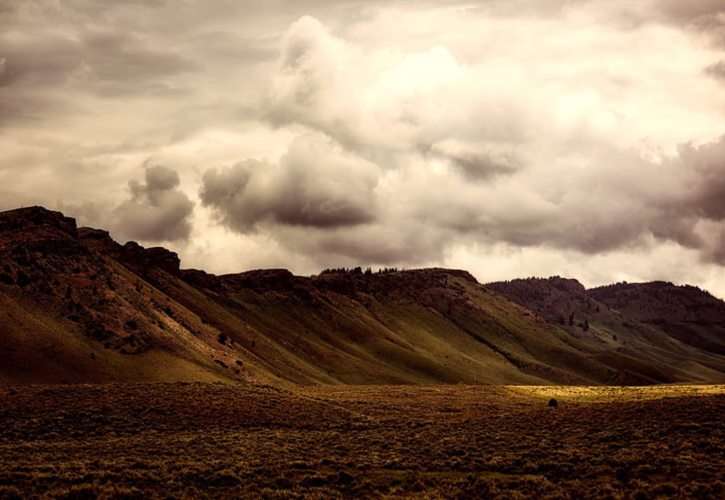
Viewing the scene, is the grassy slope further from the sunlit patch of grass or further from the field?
the sunlit patch of grass

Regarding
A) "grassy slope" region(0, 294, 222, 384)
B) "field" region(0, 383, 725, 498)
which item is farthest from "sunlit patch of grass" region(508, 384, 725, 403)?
"grassy slope" region(0, 294, 222, 384)

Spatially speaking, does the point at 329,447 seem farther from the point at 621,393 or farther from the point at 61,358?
the point at 621,393

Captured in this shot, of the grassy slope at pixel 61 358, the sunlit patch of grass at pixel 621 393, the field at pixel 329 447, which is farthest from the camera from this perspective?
the sunlit patch of grass at pixel 621 393

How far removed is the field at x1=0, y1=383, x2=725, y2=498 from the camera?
3512 centimetres

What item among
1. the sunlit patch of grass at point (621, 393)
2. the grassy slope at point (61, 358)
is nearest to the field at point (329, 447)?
the grassy slope at point (61, 358)

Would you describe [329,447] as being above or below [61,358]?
above

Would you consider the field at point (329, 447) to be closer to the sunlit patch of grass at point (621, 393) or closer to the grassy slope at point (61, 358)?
the grassy slope at point (61, 358)

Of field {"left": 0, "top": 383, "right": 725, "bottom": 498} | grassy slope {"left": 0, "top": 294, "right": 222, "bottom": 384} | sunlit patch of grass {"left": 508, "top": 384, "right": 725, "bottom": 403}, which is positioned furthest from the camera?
sunlit patch of grass {"left": 508, "top": 384, "right": 725, "bottom": 403}

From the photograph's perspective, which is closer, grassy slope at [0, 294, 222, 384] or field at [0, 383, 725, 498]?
field at [0, 383, 725, 498]

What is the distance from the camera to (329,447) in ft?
157

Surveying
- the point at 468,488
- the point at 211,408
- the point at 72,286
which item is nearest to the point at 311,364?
the point at 72,286

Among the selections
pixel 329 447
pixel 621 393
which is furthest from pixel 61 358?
pixel 621 393

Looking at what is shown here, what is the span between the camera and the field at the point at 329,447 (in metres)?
35.1

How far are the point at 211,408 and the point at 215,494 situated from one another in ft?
96.3
